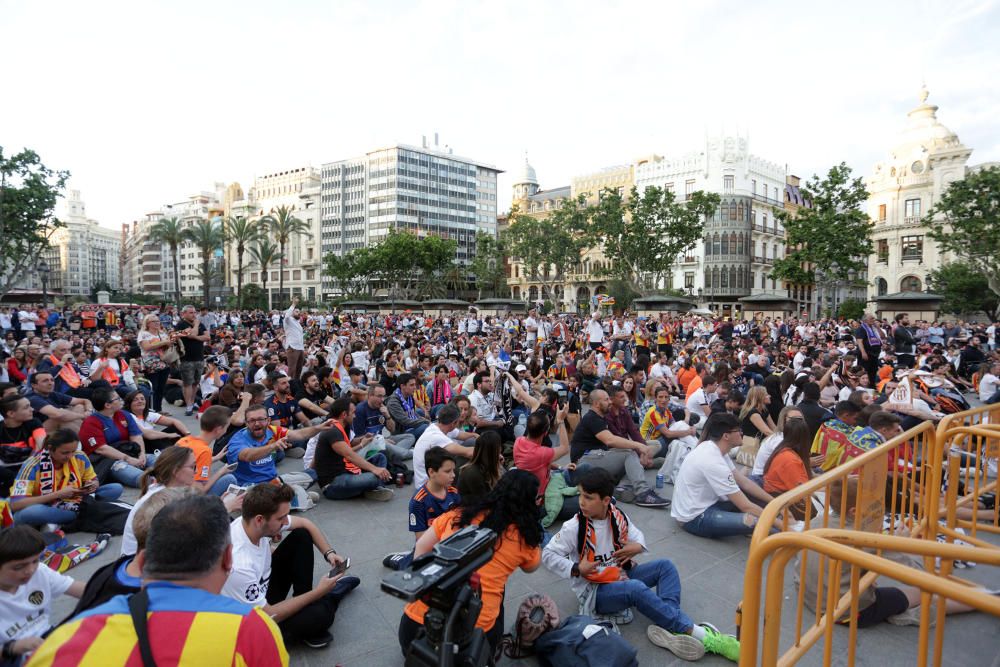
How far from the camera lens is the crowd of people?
70.1 inches

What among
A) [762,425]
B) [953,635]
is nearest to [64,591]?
[953,635]

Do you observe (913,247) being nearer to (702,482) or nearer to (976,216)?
(976,216)


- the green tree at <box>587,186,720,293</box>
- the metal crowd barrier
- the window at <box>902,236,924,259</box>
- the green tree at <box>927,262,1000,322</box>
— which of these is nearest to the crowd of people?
the metal crowd barrier

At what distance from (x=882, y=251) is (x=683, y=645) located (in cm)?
5996

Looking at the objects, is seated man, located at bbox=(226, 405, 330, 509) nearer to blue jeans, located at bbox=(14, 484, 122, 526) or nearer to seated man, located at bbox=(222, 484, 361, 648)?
blue jeans, located at bbox=(14, 484, 122, 526)

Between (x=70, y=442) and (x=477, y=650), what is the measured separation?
4444mm

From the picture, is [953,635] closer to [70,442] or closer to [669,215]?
[70,442]

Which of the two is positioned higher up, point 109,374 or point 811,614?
point 109,374

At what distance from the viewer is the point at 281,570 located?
3.57 meters

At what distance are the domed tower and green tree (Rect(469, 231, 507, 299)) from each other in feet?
43.7

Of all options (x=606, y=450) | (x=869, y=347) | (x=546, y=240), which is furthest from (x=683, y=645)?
(x=546, y=240)

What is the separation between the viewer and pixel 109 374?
352 inches

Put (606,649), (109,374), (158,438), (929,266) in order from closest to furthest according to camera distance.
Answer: (606,649) → (158,438) → (109,374) → (929,266)

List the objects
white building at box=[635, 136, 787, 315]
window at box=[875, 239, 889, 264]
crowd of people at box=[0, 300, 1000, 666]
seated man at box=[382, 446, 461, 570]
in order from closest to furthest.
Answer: crowd of people at box=[0, 300, 1000, 666] < seated man at box=[382, 446, 461, 570] < window at box=[875, 239, 889, 264] < white building at box=[635, 136, 787, 315]
